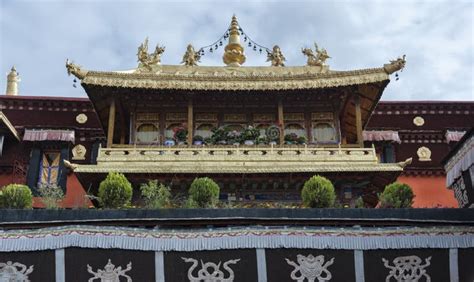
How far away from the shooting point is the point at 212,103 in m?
20.6

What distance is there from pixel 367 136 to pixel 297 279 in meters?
15.2

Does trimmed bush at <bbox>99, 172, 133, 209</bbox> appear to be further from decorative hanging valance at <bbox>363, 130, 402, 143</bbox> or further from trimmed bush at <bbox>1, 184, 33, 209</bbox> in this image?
decorative hanging valance at <bbox>363, 130, 402, 143</bbox>

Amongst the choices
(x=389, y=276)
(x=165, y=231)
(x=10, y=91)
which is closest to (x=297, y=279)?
(x=389, y=276)

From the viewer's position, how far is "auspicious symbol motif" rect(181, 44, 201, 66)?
2295 centimetres

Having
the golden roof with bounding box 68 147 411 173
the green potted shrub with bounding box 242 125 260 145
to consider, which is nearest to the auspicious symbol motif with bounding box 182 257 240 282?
the golden roof with bounding box 68 147 411 173

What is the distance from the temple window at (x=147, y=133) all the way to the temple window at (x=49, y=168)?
→ 4.82m

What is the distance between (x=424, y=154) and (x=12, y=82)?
57.7ft

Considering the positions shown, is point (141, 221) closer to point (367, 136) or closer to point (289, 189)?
point (289, 189)

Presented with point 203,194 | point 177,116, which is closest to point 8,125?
point 177,116

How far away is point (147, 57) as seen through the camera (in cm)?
2236

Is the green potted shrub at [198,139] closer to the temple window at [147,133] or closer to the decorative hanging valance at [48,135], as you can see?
the temple window at [147,133]

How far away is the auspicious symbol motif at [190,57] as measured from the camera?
75.3ft

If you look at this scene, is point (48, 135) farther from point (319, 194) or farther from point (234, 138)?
point (319, 194)

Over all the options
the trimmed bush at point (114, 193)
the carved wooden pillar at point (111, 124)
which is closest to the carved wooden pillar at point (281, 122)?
the carved wooden pillar at point (111, 124)
